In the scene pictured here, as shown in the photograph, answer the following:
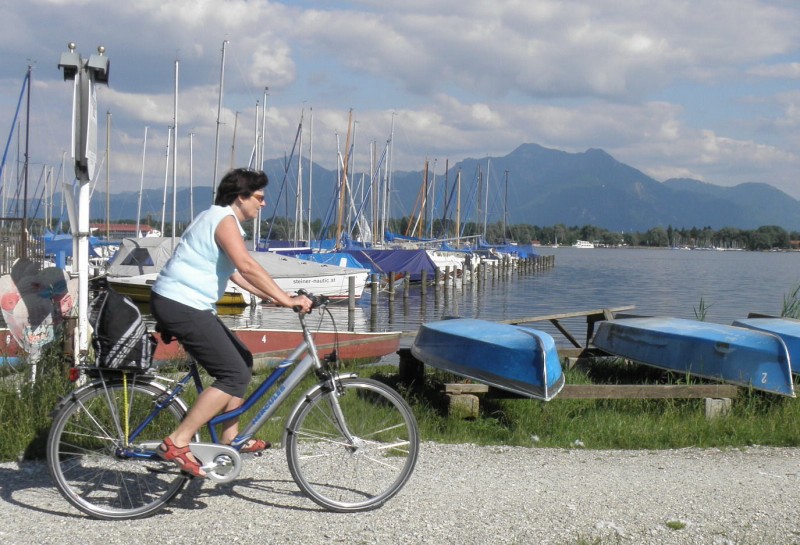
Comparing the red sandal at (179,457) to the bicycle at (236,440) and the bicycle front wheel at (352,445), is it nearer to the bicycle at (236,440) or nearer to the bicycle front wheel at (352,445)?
the bicycle at (236,440)

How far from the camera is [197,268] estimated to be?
188 inches

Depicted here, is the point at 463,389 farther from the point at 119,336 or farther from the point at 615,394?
the point at 119,336

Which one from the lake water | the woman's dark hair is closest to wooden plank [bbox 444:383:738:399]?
the woman's dark hair

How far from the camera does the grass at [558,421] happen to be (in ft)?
20.6

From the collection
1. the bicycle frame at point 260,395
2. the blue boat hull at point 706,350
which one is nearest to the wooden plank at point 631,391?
the blue boat hull at point 706,350

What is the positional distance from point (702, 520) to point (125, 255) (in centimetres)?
2693

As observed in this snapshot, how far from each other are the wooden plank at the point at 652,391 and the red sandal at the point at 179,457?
393cm

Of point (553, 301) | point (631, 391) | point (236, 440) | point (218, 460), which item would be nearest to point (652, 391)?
point (631, 391)

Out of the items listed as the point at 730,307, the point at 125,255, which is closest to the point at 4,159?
the point at 125,255

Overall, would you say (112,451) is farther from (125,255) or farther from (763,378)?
(125,255)

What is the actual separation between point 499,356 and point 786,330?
12.2ft

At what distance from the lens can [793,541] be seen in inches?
181

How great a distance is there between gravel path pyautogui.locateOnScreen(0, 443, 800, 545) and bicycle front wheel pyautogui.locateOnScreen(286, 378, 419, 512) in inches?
5.6

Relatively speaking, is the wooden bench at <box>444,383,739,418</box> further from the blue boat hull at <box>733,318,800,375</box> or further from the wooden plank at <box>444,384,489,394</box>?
the blue boat hull at <box>733,318,800,375</box>
